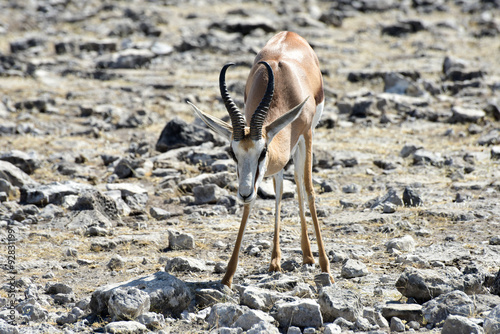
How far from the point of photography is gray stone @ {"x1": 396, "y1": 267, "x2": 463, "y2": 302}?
4.72m

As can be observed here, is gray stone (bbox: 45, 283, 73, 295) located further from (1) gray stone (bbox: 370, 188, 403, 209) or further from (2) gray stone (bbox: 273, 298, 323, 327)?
(1) gray stone (bbox: 370, 188, 403, 209)

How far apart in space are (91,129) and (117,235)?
5.86 metres

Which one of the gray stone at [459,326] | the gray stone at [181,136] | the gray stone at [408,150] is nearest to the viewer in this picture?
the gray stone at [459,326]

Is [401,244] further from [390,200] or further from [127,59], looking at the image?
[127,59]

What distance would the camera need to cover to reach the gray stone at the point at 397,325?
4.30 m

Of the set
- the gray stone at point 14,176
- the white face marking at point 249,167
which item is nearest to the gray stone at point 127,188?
the gray stone at point 14,176

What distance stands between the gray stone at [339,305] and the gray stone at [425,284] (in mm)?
452

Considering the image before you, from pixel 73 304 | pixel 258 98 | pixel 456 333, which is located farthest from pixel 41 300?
pixel 456 333

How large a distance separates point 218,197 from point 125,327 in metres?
4.13

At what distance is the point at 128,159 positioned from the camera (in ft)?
31.9

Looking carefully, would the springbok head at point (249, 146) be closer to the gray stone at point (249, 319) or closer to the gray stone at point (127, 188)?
the gray stone at point (249, 319)

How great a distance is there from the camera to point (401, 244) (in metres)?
6.20

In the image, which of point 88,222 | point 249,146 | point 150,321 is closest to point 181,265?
point 150,321

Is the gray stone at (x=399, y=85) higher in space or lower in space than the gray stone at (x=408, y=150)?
higher
